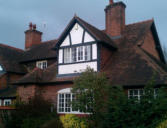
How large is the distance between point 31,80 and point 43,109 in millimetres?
2858

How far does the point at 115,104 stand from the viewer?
1275 centimetres

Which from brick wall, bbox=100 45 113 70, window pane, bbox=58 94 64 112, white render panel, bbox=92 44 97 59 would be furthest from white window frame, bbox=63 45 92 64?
window pane, bbox=58 94 64 112

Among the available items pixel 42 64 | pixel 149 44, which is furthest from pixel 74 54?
pixel 149 44

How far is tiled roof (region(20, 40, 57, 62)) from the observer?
23.5 metres

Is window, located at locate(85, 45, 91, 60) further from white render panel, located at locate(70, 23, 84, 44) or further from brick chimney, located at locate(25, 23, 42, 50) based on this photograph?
brick chimney, located at locate(25, 23, 42, 50)

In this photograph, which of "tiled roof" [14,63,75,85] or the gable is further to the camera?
"tiled roof" [14,63,75,85]

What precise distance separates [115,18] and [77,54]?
5766 mm

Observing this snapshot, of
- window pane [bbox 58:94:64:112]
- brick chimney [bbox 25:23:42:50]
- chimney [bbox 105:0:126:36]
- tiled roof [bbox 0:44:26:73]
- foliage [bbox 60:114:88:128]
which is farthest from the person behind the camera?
brick chimney [bbox 25:23:42:50]

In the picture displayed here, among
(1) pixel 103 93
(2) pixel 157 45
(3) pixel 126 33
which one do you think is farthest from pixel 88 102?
(2) pixel 157 45

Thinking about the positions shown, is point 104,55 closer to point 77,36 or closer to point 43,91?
point 77,36

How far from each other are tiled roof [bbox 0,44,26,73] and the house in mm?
6413

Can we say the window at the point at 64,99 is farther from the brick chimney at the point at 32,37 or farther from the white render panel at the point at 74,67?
the brick chimney at the point at 32,37

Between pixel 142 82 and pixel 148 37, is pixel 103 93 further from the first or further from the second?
pixel 148 37

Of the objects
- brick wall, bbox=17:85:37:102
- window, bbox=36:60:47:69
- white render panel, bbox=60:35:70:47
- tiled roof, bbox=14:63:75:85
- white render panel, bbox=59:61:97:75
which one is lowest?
brick wall, bbox=17:85:37:102
